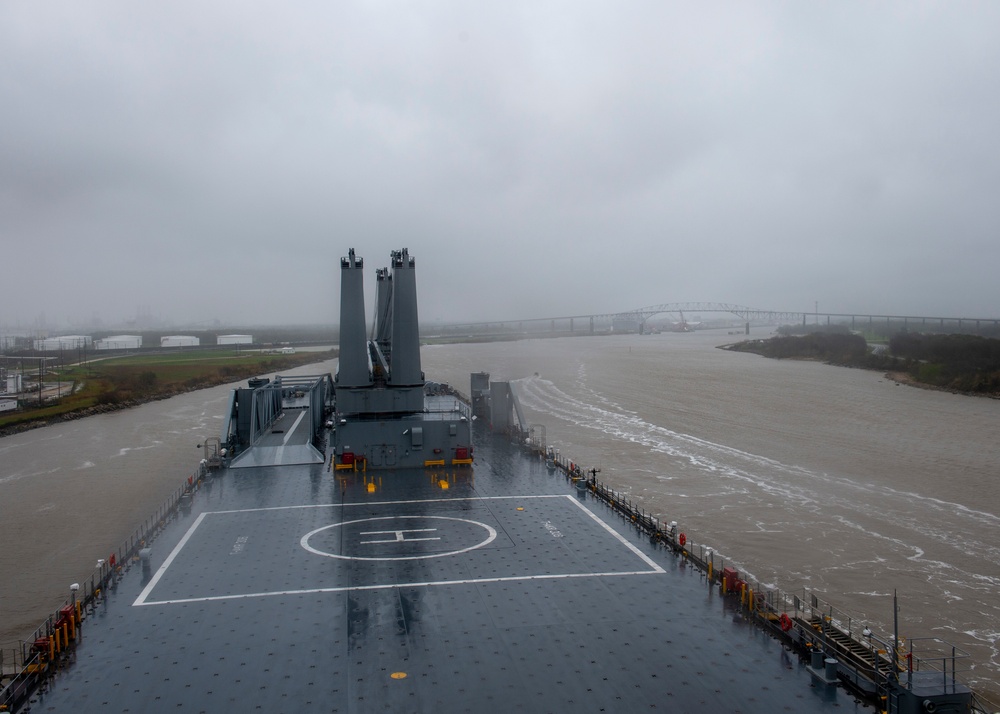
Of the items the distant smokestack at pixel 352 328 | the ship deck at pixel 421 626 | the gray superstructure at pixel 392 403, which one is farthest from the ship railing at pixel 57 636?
the distant smokestack at pixel 352 328

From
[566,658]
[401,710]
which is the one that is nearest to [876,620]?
[566,658]

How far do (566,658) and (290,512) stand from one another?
8066 millimetres

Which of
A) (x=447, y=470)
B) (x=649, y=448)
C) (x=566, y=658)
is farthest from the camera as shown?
(x=649, y=448)

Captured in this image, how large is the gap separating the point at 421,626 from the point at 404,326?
1141cm

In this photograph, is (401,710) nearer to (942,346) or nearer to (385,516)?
(385,516)

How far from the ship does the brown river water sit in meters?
3.26

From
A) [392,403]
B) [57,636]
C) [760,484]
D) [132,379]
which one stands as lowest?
[760,484]

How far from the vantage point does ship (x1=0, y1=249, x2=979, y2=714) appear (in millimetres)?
6855

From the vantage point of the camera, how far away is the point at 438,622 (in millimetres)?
8617

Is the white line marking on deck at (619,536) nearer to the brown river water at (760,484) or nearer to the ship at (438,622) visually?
the ship at (438,622)

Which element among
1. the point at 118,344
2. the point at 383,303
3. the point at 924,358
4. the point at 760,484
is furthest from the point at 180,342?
the point at 760,484

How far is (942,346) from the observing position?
6044 cm

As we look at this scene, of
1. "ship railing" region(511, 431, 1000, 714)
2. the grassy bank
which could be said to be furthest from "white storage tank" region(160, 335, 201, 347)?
"ship railing" region(511, 431, 1000, 714)

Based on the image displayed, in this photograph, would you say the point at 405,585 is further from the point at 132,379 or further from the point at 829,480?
the point at 132,379
